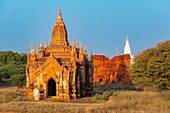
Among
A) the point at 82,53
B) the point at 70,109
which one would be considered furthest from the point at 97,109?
the point at 82,53

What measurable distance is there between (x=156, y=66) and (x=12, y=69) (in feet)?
105

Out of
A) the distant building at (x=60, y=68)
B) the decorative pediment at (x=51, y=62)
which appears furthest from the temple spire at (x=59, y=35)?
the decorative pediment at (x=51, y=62)

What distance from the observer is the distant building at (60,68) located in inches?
830

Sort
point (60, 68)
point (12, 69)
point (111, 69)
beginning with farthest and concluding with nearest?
point (12, 69), point (111, 69), point (60, 68)

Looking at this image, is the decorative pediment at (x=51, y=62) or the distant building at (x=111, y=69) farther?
the distant building at (x=111, y=69)

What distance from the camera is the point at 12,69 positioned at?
44969 millimetres

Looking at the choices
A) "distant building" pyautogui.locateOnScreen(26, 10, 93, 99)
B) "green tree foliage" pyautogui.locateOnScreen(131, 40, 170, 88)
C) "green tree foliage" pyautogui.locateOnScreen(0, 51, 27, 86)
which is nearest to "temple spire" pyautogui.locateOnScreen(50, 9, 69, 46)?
"distant building" pyautogui.locateOnScreen(26, 10, 93, 99)

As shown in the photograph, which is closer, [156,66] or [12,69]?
[156,66]

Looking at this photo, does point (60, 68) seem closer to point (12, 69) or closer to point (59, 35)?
point (59, 35)

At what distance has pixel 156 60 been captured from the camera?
661 inches

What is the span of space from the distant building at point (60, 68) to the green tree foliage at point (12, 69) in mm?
13078

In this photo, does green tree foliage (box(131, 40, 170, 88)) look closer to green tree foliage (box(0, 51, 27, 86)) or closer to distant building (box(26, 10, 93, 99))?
distant building (box(26, 10, 93, 99))

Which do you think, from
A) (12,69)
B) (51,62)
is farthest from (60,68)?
(12,69)

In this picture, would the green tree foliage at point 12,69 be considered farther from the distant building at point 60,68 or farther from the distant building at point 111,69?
the distant building at point 60,68
